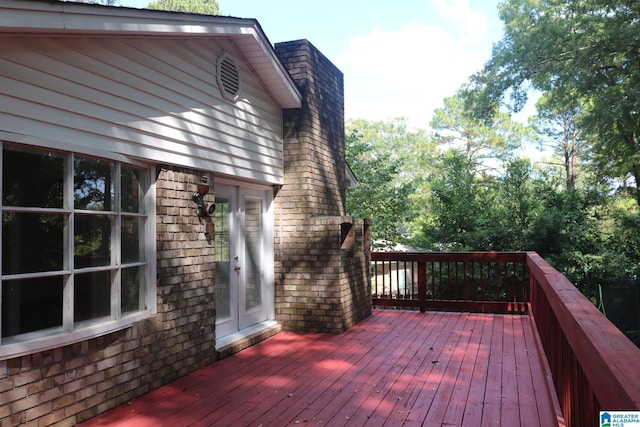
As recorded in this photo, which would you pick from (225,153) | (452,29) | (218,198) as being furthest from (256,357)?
(452,29)

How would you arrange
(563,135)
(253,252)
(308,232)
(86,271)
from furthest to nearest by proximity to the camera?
(563,135), (308,232), (253,252), (86,271)

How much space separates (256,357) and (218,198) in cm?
182

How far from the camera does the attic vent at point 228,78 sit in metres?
5.14

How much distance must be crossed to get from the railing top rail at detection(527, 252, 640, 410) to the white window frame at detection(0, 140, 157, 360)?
304 cm

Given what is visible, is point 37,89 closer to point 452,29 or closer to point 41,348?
point 41,348

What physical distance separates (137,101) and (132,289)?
5.17 feet

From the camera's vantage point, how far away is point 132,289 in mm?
3932

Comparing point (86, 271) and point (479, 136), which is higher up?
point (479, 136)

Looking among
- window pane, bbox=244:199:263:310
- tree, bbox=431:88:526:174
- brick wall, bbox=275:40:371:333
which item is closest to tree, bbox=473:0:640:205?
brick wall, bbox=275:40:371:333

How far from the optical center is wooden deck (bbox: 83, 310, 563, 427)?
3.43 m

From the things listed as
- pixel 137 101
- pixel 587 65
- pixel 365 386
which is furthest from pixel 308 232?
pixel 587 65

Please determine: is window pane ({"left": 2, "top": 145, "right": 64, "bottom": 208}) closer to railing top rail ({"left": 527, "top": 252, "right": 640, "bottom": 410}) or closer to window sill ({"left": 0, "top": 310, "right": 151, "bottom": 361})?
window sill ({"left": 0, "top": 310, "right": 151, "bottom": 361})

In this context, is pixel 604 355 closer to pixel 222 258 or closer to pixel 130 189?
pixel 130 189

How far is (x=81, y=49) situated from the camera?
341 centimetres
